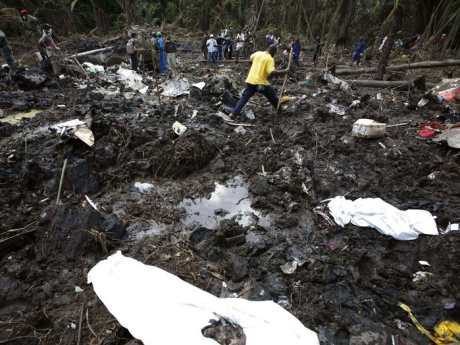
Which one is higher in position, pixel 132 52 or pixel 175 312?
pixel 132 52

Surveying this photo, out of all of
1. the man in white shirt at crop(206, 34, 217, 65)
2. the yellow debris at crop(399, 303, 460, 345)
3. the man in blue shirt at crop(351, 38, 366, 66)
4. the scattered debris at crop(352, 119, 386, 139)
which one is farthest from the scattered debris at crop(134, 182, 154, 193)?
the man in blue shirt at crop(351, 38, 366, 66)

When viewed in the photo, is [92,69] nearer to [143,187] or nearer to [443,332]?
[143,187]

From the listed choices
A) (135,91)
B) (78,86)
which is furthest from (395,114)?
(78,86)

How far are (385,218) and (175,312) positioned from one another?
2253 millimetres

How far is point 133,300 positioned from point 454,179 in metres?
4.01

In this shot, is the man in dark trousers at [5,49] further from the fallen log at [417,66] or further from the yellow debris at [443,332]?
the yellow debris at [443,332]

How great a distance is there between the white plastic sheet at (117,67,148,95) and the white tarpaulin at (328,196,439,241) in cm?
564

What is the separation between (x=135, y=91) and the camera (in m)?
6.79

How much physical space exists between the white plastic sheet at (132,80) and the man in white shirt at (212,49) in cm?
366

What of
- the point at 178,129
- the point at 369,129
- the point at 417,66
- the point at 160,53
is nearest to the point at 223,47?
the point at 160,53

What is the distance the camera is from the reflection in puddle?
305 cm

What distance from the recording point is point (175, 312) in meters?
1.67

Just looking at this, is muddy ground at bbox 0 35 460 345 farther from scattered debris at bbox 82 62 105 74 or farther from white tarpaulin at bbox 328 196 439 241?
scattered debris at bbox 82 62 105 74

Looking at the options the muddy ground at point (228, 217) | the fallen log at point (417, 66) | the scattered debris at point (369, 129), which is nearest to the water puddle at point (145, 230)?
the muddy ground at point (228, 217)
